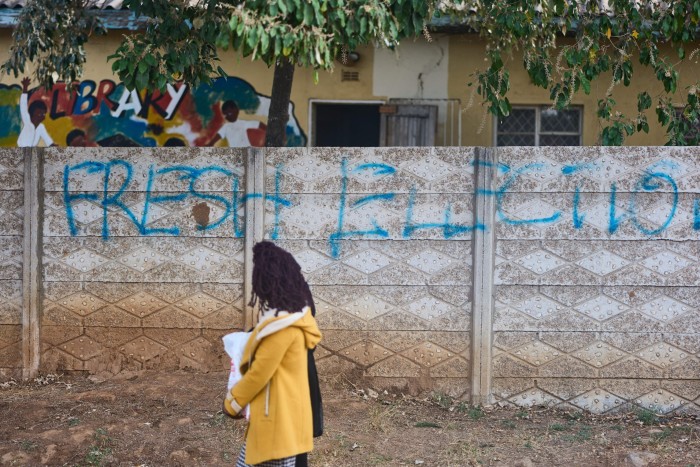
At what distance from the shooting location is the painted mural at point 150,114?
402 inches

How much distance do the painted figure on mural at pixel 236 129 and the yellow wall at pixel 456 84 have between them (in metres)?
0.39

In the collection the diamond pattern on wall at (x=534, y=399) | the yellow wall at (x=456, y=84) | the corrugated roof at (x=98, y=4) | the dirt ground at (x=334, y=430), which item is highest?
the corrugated roof at (x=98, y=4)

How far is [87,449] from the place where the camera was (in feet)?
16.4

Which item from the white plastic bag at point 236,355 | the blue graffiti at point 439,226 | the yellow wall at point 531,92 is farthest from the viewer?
the yellow wall at point 531,92

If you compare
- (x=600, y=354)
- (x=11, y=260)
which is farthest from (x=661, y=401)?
(x=11, y=260)

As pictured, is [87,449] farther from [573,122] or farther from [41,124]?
[573,122]

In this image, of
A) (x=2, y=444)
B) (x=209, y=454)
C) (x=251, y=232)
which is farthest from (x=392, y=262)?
(x=2, y=444)

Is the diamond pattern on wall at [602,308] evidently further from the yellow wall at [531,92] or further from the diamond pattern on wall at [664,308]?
the yellow wall at [531,92]

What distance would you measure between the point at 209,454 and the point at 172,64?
8.85 feet

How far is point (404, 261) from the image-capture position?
5820mm

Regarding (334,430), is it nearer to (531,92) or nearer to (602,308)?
(602,308)

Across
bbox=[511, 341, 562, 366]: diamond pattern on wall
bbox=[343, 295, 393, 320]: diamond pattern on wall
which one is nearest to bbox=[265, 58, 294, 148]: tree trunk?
bbox=[343, 295, 393, 320]: diamond pattern on wall

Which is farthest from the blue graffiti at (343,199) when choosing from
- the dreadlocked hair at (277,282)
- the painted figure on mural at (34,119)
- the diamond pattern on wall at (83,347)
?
the painted figure on mural at (34,119)

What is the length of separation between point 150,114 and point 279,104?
3.39m
